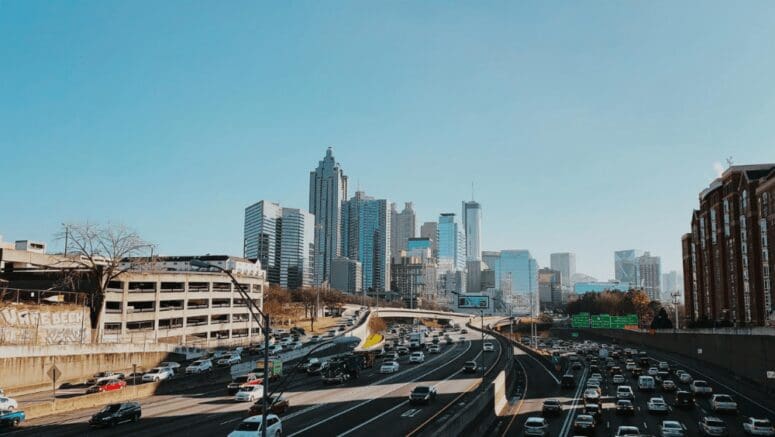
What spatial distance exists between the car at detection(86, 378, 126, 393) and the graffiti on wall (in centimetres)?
836

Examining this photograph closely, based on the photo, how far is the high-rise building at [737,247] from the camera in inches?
3354

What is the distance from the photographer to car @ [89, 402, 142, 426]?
37.8 m

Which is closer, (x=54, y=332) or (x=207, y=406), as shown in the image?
(x=207, y=406)

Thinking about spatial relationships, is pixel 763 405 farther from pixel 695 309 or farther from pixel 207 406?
pixel 695 309

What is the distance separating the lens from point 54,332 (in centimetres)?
6750

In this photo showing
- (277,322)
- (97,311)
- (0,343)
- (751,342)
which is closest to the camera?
(0,343)

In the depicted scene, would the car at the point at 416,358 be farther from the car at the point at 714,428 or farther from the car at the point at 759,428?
the car at the point at 759,428

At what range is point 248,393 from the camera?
51.1m

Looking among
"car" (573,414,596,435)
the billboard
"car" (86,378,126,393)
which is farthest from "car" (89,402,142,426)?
the billboard

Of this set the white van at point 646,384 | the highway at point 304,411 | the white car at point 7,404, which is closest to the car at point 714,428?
the highway at point 304,411

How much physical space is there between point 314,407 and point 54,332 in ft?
119

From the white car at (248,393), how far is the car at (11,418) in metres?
16.6

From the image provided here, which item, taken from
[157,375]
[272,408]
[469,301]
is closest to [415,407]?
[272,408]

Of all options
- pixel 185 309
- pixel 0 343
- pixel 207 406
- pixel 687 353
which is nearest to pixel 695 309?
pixel 687 353
